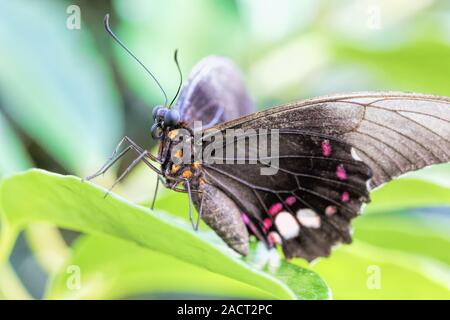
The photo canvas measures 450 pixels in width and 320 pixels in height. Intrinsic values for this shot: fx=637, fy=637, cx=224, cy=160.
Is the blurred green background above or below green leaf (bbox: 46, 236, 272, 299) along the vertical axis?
above

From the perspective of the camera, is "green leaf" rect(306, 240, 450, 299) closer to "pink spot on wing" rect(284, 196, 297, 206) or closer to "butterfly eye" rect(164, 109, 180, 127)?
"pink spot on wing" rect(284, 196, 297, 206)

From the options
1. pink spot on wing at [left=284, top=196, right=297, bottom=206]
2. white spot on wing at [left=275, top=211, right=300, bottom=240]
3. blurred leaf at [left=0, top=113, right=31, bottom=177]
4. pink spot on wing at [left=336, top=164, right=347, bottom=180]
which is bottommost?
white spot on wing at [left=275, top=211, right=300, bottom=240]

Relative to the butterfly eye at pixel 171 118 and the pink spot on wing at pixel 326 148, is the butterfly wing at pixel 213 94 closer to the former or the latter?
the butterfly eye at pixel 171 118

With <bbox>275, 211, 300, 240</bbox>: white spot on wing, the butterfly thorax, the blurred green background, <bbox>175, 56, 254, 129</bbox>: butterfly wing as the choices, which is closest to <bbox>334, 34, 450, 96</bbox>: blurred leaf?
the blurred green background

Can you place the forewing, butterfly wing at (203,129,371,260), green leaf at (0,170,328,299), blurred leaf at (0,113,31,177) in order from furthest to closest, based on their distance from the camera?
blurred leaf at (0,113,31,177) → butterfly wing at (203,129,371,260) → the forewing → green leaf at (0,170,328,299)

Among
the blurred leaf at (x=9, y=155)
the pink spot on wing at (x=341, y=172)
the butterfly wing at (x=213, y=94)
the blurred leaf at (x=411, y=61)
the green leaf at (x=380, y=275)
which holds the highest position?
the blurred leaf at (x=411, y=61)

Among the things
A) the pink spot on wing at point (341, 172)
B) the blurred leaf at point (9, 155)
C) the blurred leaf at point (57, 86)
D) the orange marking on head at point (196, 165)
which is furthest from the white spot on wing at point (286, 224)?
the blurred leaf at point (9, 155)

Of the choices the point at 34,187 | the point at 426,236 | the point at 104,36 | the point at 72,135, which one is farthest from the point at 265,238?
the point at 104,36

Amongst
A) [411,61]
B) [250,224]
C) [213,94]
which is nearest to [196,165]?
[250,224]

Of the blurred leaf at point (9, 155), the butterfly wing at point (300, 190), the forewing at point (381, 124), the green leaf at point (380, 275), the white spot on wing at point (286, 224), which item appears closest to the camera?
the forewing at point (381, 124)
